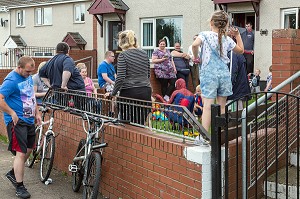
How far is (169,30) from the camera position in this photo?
1827 centimetres

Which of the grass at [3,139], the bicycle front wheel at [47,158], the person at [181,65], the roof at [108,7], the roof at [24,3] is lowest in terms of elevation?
the grass at [3,139]

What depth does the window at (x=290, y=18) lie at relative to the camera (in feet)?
46.2

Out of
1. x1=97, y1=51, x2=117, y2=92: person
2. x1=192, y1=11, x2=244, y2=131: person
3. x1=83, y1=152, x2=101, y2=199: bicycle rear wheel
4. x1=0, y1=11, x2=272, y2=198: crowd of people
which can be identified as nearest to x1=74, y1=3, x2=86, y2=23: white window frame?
x1=97, y1=51, x2=117, y2=92: person

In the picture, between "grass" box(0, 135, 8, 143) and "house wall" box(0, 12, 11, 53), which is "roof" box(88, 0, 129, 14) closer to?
"grass" box(0, 135, 8, 143)

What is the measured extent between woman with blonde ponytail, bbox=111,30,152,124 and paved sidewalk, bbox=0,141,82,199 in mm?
1483

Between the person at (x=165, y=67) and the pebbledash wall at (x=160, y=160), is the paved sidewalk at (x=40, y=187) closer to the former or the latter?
the pebbledash wall at (x=160, y=160)

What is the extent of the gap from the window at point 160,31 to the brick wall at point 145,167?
1167 centimetres

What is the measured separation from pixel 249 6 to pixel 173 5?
3.50 metres

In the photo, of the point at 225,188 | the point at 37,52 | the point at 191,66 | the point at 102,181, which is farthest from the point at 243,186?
the point at 37,52

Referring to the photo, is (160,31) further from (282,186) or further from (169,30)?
(282,186)

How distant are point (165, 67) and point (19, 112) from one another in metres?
5.71

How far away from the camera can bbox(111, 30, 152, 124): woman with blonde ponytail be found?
6.14 metres

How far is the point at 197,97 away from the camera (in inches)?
346

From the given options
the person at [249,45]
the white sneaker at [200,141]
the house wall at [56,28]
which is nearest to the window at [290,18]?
the person at [249,45]
